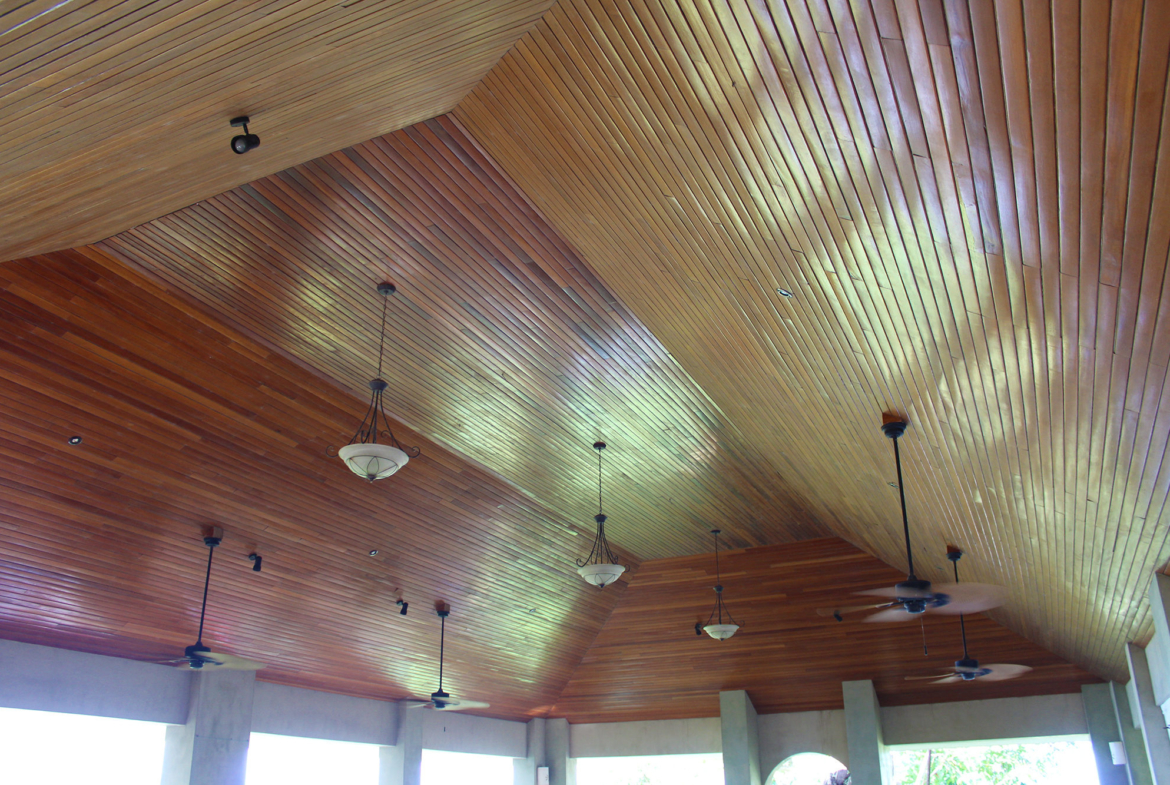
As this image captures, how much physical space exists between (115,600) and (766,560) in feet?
30.7

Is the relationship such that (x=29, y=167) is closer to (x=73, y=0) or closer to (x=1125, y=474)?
(x=73, y=0)

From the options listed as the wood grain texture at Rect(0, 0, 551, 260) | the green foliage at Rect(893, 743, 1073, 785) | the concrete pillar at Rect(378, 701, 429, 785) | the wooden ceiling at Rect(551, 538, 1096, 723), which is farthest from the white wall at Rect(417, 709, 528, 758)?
the wood grain texture at Rect(0, 0, 551, 260)

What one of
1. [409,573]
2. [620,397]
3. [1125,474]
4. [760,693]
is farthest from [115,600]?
[760,693]

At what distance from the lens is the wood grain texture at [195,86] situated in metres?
3.48

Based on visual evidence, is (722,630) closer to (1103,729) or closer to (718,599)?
(718,599)

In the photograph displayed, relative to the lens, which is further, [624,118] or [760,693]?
[760,693]

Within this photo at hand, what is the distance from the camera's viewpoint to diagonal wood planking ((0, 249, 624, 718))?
7.31 metres

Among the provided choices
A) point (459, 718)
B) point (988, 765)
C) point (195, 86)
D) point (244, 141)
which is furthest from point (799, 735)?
point (195, 86)

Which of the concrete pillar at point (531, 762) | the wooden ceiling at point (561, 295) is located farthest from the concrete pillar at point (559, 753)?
the wooden ceiling at point (561, 295)

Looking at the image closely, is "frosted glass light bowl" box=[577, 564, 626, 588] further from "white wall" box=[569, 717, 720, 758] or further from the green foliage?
the green foliage

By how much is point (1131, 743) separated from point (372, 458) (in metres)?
12.8

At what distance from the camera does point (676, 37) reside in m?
4.01

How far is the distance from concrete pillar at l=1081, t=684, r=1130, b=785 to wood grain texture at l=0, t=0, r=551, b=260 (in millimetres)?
14096

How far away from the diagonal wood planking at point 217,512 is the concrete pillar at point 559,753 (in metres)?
4.60
